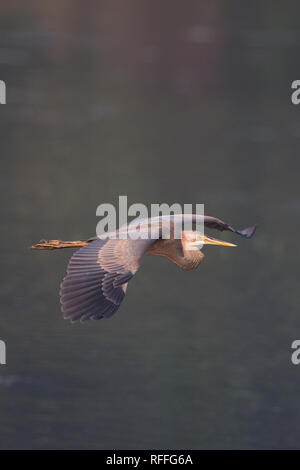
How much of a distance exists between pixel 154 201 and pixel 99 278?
199 inches

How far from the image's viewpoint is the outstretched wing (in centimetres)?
655

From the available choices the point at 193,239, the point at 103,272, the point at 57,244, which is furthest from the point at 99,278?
the point at 193,239

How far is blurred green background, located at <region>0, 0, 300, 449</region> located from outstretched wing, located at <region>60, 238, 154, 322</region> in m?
2.20

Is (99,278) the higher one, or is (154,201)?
(154,201)

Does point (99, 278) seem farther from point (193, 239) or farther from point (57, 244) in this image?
point (193, 239)

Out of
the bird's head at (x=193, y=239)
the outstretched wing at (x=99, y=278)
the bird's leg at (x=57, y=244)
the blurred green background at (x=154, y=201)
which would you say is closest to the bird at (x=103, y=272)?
the outstretched wing at (x=99, y=278)

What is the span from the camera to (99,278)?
6684 mm

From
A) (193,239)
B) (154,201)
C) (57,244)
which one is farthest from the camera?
(154,201)

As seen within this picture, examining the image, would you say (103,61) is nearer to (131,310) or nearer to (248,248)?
(248,248)

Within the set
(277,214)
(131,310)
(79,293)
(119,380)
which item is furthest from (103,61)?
(79,293)

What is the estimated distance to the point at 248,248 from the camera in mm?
11289

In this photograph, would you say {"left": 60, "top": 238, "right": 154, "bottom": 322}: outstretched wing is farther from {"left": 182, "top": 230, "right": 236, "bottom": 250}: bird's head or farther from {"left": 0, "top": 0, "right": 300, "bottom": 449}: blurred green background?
{"left": 0, "top": 0, "right": 300, "bottom": 449}: blurred green background

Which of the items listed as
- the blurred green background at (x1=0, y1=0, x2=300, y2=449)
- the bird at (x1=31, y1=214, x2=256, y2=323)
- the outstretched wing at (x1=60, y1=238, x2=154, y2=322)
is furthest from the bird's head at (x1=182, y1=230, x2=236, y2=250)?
the blurred green background at (x1=0, y1=0, x2=300, y2=449)

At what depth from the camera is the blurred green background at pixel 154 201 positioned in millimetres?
8984
